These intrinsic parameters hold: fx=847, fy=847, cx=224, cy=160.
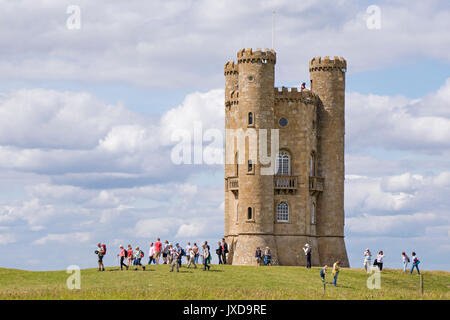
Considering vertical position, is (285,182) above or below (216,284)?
above

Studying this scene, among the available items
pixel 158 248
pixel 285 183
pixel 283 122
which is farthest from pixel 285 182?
pixel 158 248

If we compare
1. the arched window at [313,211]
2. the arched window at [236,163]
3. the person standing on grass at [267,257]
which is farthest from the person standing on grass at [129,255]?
the arched window at [313,211]

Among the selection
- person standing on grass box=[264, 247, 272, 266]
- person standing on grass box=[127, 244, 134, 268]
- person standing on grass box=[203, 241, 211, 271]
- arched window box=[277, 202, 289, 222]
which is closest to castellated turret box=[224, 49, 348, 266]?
arched window box=[277, 202, 289, 222]

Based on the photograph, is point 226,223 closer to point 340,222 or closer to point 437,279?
point 340,222

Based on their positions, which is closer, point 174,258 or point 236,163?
point 174,258

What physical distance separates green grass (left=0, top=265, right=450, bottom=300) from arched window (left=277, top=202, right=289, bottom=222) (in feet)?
34.8

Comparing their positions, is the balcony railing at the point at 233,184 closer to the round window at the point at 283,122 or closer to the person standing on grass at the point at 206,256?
the round window at the point at 283,122

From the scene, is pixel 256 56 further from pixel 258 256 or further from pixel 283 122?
pixel 258 256

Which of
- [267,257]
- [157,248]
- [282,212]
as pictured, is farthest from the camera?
[282,212]

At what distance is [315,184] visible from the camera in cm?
8100

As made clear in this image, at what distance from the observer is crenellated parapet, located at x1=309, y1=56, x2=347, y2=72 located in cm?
8306

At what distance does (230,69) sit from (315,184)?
14032 millimetres

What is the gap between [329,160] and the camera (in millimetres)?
82562
